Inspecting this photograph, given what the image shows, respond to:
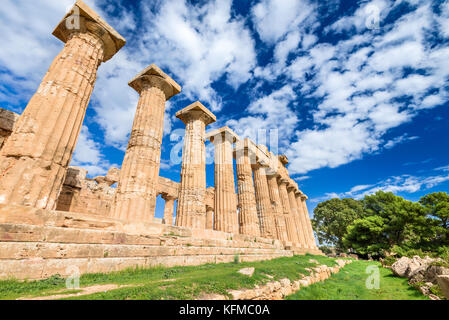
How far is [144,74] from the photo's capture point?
10500mm

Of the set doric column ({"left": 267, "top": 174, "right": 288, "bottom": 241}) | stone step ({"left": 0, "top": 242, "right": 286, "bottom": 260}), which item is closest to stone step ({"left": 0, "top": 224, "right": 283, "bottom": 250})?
stone step ({"left": 0, "top": 242, "right": 286, "bottom": 260})

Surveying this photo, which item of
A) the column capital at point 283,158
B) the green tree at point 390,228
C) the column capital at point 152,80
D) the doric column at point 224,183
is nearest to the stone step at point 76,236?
the doric column at point 224,183

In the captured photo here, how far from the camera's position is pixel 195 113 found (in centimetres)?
1348

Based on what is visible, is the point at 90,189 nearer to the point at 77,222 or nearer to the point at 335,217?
the point at 77,222

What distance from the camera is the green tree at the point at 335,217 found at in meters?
38.3

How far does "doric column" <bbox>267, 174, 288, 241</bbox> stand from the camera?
20.1m

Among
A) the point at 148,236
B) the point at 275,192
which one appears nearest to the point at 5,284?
the point at 148,236

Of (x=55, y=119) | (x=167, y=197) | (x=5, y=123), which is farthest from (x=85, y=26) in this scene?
(x=167, y=197)

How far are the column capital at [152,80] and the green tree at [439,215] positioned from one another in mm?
30688

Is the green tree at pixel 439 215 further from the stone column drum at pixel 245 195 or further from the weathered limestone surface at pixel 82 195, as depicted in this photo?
the weathered limestone surface at pixel 82 195

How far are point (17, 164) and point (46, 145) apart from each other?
2.69 feet

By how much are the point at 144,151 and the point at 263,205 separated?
546 inches

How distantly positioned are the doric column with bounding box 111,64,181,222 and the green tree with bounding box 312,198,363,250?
39.6 m
